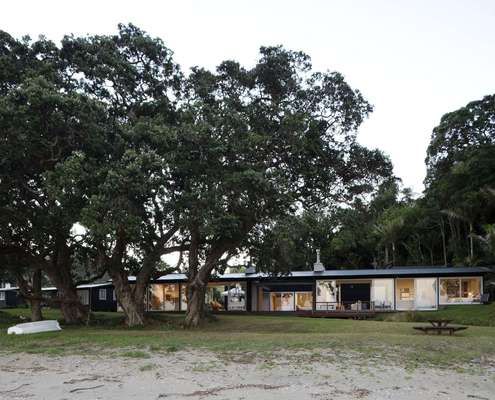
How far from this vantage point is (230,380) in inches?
490

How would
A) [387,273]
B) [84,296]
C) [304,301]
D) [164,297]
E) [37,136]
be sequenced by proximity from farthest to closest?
[84,296]
[164,297]
[304,301]
[387,273]
[37,136]

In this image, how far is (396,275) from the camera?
40.6m

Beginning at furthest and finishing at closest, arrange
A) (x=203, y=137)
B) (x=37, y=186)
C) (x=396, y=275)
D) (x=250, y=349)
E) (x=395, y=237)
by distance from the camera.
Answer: (x=395, y=237) → (x=396, y=275) → (x=37, y=186) → (x=203, y=137) → (x=250, y=349)

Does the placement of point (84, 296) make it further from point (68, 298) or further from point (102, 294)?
point (68, 298)

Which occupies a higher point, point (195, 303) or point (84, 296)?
point (195, 303)

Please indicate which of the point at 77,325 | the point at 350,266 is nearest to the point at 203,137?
the point at 77,325

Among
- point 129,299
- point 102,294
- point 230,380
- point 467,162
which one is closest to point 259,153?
point 129,299

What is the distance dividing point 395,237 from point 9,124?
4375cm

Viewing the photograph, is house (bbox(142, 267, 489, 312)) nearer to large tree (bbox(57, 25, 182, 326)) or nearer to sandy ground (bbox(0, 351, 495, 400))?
large tree (bbox(57, 25, 182, 326))

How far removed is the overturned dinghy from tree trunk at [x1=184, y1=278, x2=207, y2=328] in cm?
626

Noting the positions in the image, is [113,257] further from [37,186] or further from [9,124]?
[9,124]

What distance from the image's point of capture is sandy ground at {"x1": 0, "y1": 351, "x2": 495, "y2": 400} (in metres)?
11.1

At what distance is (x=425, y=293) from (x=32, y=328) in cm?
2725

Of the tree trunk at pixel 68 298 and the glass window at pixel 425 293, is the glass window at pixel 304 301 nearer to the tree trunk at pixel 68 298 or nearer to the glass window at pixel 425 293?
the glass window at pixel 425 293
